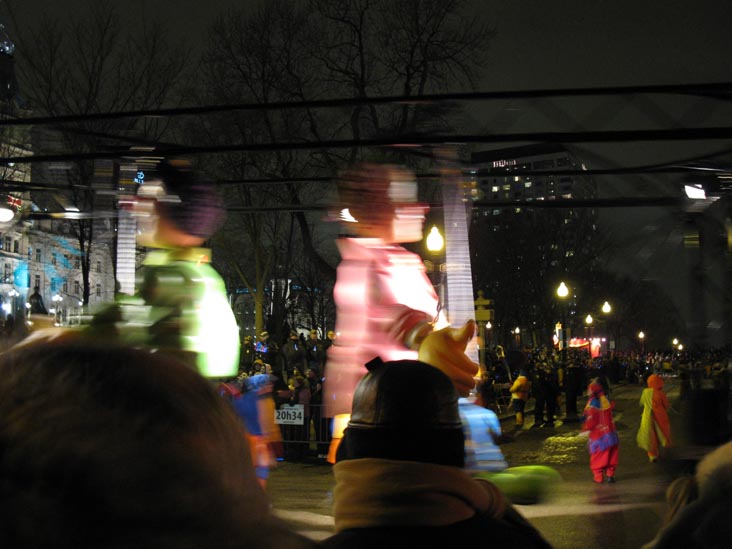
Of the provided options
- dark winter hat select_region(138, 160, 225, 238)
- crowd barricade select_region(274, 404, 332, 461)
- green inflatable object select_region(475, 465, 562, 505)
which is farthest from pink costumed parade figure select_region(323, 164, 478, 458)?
crowd barricade select_region(274, 404, 332, 461)

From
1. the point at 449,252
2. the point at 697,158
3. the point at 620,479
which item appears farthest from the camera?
the point at 620,479

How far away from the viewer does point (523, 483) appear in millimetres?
3496

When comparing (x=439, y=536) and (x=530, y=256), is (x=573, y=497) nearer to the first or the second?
(x=439, y=536)

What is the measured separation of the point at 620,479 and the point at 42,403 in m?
15.1

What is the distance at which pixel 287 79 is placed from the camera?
22.6m

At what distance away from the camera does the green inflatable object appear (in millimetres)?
3475

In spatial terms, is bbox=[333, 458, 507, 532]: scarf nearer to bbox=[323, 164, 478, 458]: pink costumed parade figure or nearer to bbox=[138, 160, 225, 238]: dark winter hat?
bbox=[323, 164, 478, 458]: pink costumed parade figure

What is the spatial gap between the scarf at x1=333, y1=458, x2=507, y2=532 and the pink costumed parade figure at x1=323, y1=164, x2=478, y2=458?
5.26ft

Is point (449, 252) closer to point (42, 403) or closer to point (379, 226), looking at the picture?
point (379, 226)

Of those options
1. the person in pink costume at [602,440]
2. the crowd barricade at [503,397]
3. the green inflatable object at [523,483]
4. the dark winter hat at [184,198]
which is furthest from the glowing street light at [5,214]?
the crowd barricade at [503,397]

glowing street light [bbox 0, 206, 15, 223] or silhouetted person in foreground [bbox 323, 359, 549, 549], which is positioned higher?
glowing street light [bbox 0, 206, 15, 223]

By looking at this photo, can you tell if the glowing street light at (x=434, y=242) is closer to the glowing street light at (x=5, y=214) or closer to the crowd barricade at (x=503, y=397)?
the glowing street light at (x=5, y=214)

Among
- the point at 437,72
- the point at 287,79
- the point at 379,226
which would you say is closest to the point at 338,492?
the point at 379,226

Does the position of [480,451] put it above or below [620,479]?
above
